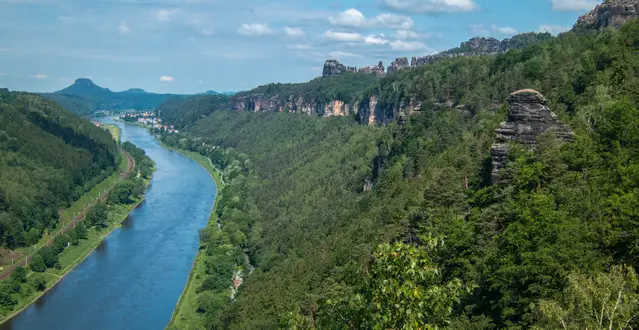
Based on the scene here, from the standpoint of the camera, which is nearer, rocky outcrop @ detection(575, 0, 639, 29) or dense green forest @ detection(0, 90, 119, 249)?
rocky outcrop @ detection(575, 0, 639, 29)

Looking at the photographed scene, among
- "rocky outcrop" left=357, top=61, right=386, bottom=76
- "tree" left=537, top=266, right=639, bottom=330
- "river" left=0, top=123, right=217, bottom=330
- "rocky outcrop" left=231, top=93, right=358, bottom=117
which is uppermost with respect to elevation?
"rocky outcrop" left=357, top=61, right=386, bottom=76

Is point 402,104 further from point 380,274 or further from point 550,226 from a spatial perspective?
point 380,274

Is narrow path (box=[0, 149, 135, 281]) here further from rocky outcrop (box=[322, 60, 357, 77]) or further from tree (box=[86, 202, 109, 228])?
rocky outcrop (box=[322, 60, 357, 77])

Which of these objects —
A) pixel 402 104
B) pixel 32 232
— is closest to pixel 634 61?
pixel 402 104

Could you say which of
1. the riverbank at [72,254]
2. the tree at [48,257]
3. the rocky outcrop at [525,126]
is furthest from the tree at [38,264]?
the rocky outcrop at [525,126]

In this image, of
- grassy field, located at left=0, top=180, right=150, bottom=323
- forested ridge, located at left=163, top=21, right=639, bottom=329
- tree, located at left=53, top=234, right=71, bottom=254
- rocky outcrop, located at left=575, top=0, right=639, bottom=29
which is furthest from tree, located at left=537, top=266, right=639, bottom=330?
tree, located at left=53, top=234, right=71, bottom=254

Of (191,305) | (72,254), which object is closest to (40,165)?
(72,254)

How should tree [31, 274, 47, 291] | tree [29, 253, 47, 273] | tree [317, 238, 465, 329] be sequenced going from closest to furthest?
tree [317, 238, 465, 329]
tree [31, 274, 47, 291]
tree [29, 253, 47, 273]

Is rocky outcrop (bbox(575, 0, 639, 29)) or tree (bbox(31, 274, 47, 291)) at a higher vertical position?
rocky outcrop (bbox(575, 0, 639, 29))
